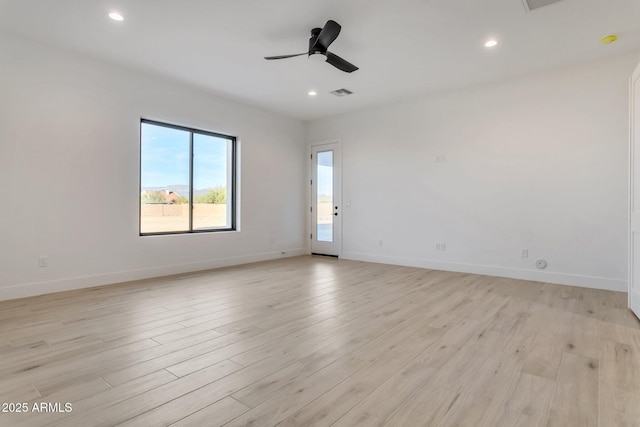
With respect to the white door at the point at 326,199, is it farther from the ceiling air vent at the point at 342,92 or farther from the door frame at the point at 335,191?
the ceiling air vent at the point at 342,92

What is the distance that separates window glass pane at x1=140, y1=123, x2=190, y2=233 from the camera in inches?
193

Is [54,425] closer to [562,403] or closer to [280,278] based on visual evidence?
[562,403]

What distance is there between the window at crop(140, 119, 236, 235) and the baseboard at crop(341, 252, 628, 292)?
299 cm

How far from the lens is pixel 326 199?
7.07 m

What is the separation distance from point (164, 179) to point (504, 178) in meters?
5.26

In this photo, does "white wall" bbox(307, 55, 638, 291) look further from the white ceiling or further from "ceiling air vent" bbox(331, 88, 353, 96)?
"ceiling air vent" bbox(331, 88, 353, 96)

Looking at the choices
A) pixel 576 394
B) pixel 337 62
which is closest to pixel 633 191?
A: pixel 576 394

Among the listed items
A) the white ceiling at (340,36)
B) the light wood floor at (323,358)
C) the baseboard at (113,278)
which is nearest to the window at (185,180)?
the baseboard at (113,278)

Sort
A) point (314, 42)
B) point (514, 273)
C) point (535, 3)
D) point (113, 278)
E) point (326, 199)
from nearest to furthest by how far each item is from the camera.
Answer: point (535, 3) < point (314, 42) < point (113, 278) < point (514, 273) < point (326, 199)

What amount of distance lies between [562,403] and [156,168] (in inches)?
211

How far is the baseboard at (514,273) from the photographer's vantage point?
4188 millimetres

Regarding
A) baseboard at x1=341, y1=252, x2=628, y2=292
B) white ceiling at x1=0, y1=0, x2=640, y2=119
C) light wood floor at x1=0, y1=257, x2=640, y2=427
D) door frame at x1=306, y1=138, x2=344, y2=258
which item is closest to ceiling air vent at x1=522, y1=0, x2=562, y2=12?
white ceiling at x1=0, y1=0, x2=640, y2=119

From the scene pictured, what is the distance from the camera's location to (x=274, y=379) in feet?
6.51

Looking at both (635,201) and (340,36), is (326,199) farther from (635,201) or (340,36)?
(635,201)
